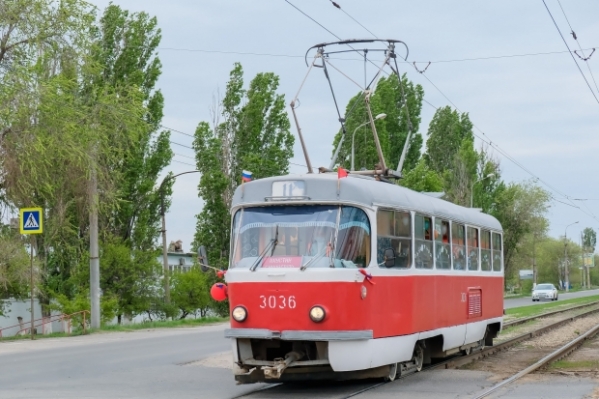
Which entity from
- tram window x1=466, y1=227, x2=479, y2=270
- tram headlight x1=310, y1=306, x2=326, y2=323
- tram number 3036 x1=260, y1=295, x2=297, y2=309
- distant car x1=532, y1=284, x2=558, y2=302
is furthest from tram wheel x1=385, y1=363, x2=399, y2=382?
distant car x1=532, y1=284, x2=558, y2=302

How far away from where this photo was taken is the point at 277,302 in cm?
1273

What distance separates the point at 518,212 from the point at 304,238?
256 ft

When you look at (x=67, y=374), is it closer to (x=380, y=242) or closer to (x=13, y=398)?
(x=13, y=398)

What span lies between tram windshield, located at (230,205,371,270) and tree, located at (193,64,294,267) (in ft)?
117

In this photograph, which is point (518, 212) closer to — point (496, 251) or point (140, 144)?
point (140, 144)

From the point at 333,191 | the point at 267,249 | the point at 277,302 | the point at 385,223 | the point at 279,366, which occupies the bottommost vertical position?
the point at 279,366

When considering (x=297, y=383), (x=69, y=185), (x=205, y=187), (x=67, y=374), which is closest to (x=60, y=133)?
(x=69, y=185)

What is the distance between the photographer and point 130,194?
150 feet

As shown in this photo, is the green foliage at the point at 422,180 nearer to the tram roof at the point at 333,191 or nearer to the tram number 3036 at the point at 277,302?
the tram roof at the point at 333,191

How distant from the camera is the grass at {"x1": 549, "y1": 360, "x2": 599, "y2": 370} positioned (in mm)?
16909

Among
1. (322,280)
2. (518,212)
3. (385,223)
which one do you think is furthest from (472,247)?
(518,212)

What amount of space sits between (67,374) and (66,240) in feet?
85.8

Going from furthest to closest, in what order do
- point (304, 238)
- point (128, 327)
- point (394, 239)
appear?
point (128, 327) → point (394, 239) → point (304, 238)

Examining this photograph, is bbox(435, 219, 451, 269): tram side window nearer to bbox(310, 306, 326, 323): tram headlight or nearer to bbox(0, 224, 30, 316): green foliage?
bbox(310, 306, 326, 323): tram headlight
